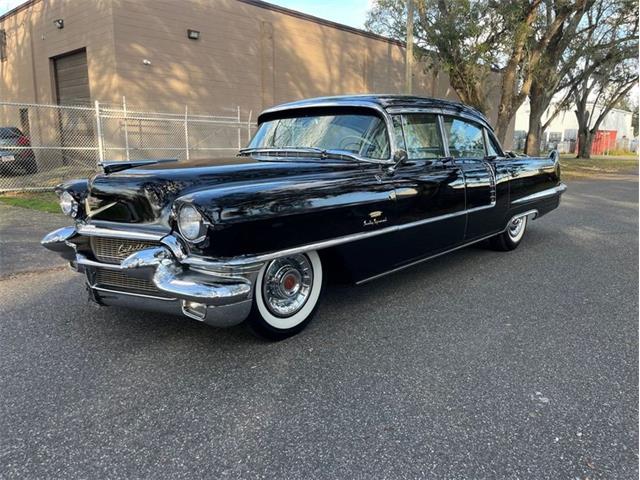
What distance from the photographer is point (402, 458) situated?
215 centimetres

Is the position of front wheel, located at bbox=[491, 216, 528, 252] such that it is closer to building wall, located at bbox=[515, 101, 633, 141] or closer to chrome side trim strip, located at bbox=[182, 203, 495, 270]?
chrome side trim strip, located at bbox=[182, 203, 495, 270]

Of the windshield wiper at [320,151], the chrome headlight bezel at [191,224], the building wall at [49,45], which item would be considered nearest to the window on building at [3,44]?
the building wall at [49,45]

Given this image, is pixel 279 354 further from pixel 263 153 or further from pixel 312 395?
pixel 263 153

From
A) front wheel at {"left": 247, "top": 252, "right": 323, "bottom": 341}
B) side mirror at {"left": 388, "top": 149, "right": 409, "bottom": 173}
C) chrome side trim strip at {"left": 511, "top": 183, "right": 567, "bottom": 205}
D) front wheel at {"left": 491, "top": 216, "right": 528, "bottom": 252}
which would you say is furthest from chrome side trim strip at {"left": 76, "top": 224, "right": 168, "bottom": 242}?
front wheel at {"left": 491, "top": 216, "right": 528, "bottom": 252}

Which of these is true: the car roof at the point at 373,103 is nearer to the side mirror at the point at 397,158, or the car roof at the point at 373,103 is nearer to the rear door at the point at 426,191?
the rear door at the point at 426,191

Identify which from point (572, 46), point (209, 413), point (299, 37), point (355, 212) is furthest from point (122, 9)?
point (572, 46)

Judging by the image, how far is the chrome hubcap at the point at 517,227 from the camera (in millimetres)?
5966

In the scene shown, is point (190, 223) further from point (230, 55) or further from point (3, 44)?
point (3, 44)

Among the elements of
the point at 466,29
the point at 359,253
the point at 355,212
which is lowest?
the point at 359,253

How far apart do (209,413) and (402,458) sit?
39.7 inches

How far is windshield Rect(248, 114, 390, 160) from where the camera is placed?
385 centimetres

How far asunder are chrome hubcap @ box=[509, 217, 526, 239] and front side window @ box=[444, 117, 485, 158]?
1263 millimetres

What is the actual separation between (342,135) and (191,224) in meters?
1.66

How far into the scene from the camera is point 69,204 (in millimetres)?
3539
